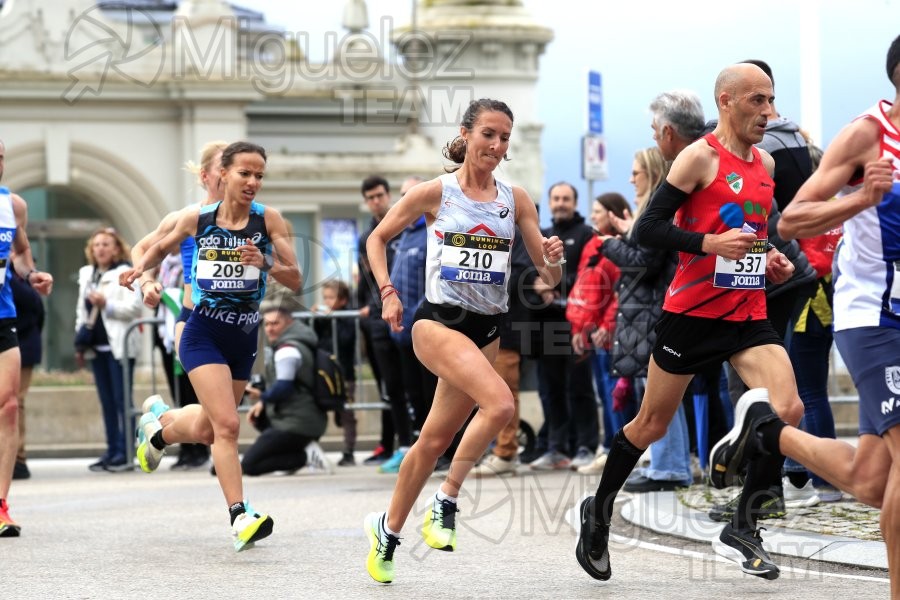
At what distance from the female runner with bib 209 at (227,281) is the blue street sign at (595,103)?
10.3 m

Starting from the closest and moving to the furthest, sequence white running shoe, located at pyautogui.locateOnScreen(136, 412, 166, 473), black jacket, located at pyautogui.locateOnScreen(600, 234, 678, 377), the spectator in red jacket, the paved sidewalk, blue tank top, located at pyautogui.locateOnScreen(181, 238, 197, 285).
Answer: the paved sidewalk, blue tank top, located at pyautogui.locateOnScreen(181, 238, 197, 285), white running shoe, located at pyautogui.locateOnScreen(136, 412, 166, 473), black jacket, located at pyautogui.locateOnScreen(600, 234, 678, 377), the spectator in red jacket

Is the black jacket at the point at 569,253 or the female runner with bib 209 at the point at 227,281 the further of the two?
the black jacket at the point at 569,253

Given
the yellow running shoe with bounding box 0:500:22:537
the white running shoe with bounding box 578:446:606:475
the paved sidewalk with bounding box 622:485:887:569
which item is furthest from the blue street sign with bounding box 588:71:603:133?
the yellow running shoe with bounding box 0:500:22:537

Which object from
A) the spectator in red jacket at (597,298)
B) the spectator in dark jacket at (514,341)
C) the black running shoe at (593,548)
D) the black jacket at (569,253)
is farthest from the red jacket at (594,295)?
the black running shoe at (593,548)

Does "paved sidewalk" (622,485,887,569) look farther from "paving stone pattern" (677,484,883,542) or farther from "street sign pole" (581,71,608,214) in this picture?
"street sign pole" (581,71,608,214)

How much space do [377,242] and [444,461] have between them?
5544mm

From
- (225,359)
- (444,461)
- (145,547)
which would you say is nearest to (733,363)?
(225,359)

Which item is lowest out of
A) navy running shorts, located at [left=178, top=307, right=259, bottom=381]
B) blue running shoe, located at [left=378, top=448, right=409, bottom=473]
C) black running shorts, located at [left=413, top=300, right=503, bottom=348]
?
blue running shoe, located at [left=378, top=448, right=409, bottom=473]

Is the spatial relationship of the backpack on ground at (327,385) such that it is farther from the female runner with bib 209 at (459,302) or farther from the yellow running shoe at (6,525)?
the female runner with bib 209 at (459,302)

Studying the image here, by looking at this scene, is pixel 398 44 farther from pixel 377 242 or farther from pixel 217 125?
pixel 377 242

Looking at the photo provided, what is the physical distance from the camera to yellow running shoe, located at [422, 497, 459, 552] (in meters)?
7.17

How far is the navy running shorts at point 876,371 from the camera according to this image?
565 cm

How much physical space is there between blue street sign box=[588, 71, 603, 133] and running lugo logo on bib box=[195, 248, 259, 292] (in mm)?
10582

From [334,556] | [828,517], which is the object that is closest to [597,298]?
[828,517]
